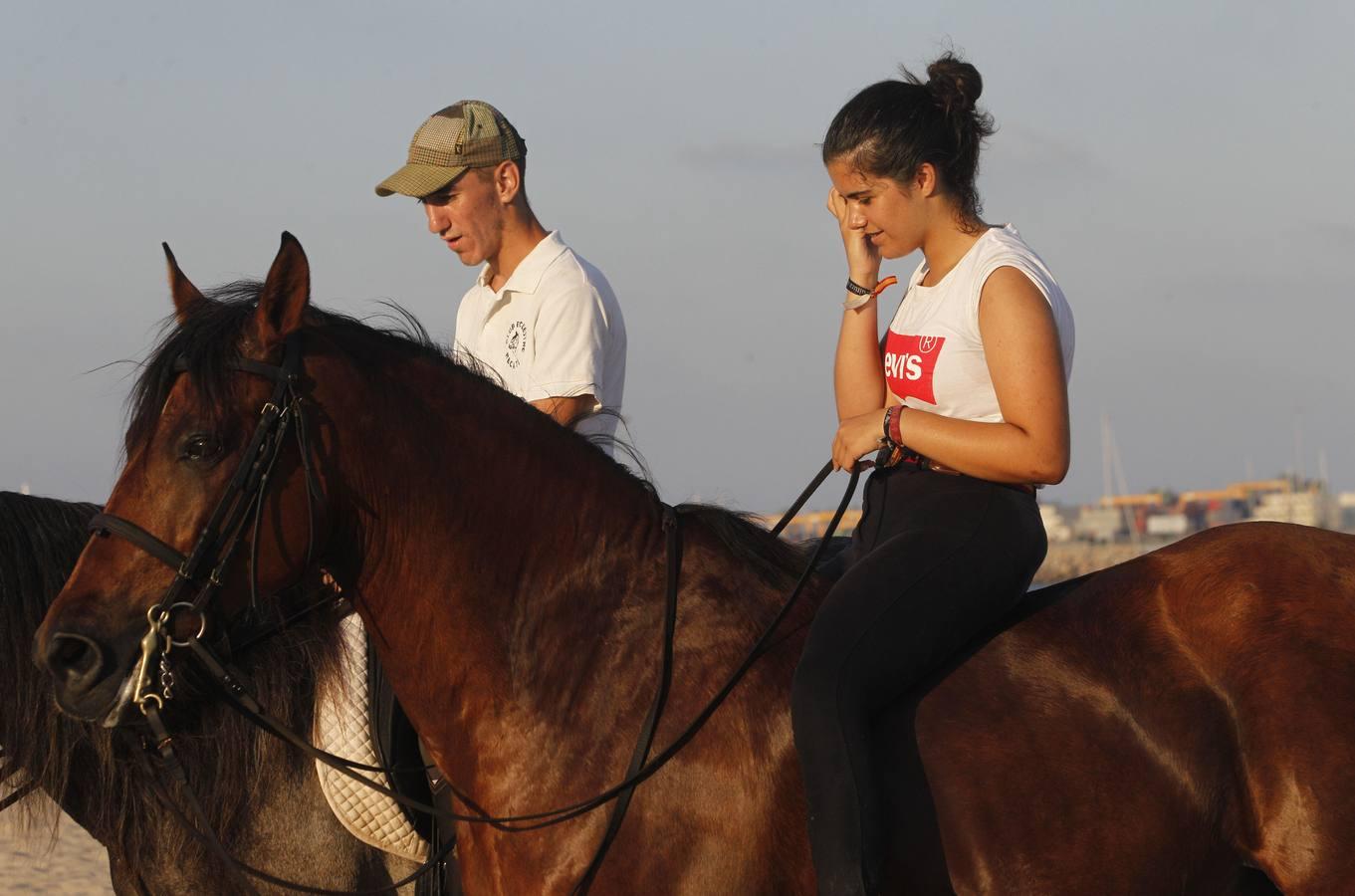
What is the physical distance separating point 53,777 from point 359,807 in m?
1.03

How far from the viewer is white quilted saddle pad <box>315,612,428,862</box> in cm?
459

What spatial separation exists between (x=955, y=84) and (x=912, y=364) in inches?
30.6

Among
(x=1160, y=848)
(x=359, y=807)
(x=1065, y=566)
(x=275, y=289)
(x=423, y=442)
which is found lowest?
(x=1065, y=566)

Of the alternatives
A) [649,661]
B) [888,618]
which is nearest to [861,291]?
[888,618]

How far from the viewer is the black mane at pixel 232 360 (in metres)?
3.37

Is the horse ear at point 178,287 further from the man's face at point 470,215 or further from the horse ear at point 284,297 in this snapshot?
the man's face at point 470,215

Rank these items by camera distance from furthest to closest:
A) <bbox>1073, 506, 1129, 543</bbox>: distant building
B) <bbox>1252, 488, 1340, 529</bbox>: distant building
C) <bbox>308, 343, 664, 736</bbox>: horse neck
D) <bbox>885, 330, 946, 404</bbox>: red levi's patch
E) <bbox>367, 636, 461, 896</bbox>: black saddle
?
1. <bbox>1073, 506, 1129, 543</bbox>: distant building
2. <bbox>1252, 488, 1340, 529</bbox>: distant building
3. <bbox>367, 636, 461, 896</bbox>: black saddle
4. <bbox>885, 330, 946, 404</bbox>: red levi's patch
5. <bbox>308, 343, 664, 736</bbox>: horse neck

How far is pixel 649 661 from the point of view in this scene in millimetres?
3576

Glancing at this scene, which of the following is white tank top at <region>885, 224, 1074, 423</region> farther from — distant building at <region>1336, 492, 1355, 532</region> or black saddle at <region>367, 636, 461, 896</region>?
distant building at <region>1336, 492, 1355, 532</region>

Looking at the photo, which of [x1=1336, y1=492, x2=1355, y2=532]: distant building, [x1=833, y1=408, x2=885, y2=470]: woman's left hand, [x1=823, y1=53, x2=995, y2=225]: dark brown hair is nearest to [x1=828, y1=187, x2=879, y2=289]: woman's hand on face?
[x1=823, y1=53, x2=995, y2=225]: dark brown hair

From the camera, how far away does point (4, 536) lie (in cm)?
469

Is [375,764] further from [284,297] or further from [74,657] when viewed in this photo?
[284,297]

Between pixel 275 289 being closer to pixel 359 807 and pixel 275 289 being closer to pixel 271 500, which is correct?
pixel 271 500

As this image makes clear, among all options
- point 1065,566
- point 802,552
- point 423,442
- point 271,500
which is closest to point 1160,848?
point 802,552
